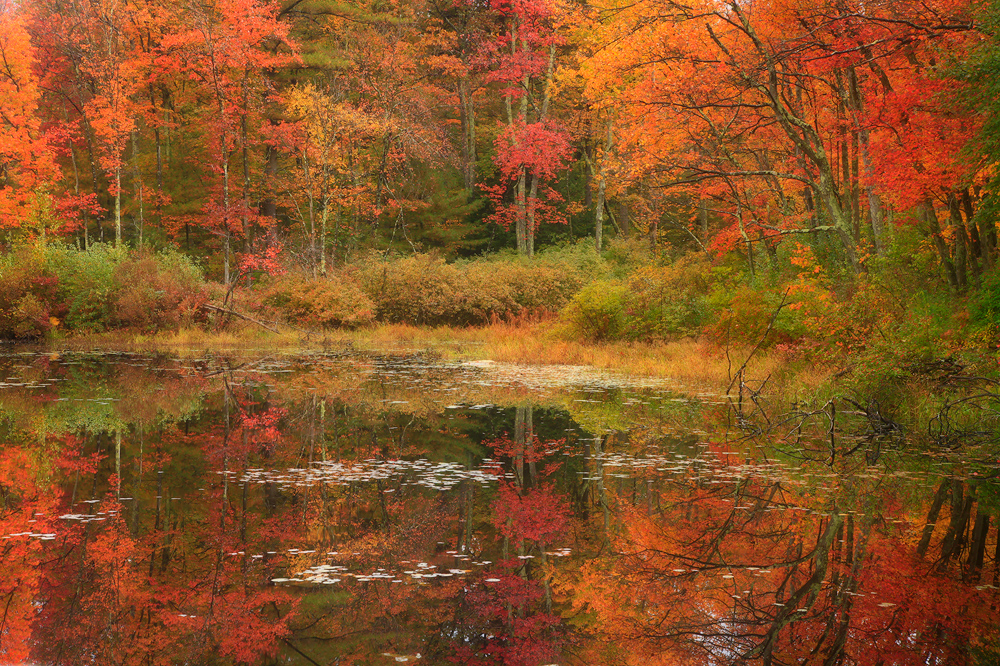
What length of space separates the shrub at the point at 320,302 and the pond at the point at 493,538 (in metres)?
14.7

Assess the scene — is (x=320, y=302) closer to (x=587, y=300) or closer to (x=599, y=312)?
(x=587, y=300)

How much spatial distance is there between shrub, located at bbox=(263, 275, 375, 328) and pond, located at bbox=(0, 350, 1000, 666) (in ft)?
48.1

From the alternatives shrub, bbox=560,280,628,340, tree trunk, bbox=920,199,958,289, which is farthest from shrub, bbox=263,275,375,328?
tree trunk, bbox=920,199,958,289

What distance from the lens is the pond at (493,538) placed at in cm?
430

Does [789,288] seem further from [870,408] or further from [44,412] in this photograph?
[44,412]

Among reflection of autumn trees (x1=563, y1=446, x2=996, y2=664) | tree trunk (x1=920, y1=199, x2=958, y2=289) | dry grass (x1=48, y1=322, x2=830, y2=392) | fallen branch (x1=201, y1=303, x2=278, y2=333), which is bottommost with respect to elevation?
reflection of autumn trees (x1=563, y1=446, x2=996, y2=664)

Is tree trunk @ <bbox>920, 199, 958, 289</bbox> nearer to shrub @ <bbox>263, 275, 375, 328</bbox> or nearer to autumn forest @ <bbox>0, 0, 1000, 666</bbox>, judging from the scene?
autumn forest @ <bbox>0, 0, 1000, 666</bbox>

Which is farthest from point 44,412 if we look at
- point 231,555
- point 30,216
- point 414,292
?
point 30,216

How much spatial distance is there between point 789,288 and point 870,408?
14.8ft

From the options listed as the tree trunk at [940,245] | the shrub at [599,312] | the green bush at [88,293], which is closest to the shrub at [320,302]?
the green bush at [88,293]

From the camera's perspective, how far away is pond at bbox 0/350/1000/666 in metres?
4.30

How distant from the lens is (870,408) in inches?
421

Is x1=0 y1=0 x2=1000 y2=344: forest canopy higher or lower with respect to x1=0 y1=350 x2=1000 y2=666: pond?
higher

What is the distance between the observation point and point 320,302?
26.6m
